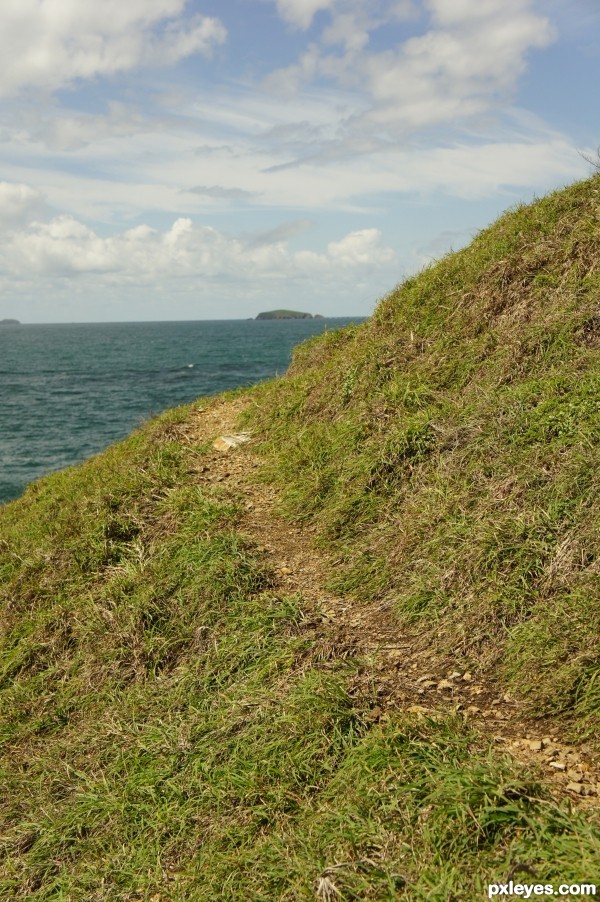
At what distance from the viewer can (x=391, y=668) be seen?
6.05 m

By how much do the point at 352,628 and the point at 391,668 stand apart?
2.54 feet

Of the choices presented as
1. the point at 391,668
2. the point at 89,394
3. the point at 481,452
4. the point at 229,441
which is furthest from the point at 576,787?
the point at 89,394

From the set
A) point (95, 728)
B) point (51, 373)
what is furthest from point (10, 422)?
point (95, 728)

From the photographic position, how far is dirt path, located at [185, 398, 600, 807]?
467 cm

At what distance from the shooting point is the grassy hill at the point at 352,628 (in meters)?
4.37

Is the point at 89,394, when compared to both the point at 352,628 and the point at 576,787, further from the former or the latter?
the point at 576,787

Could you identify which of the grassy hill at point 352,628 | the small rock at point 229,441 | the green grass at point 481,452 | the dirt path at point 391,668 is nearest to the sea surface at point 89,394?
the small rock at point 229,441

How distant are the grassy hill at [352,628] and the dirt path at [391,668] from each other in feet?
0.11

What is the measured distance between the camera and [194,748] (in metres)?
5.62

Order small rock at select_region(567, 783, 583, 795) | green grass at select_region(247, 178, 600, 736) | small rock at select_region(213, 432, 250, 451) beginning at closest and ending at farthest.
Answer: small rock at select_region(567, 783, 583, 795) → green grass at select_region(247, 178, 600, 736) → small rock at select_region(213, 432, 250, 451)

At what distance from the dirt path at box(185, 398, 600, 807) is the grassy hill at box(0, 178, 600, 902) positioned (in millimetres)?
35

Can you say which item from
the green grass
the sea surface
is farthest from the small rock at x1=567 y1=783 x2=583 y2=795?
the sea surface

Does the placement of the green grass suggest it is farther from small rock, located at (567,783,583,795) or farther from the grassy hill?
small rock, located at (567,783,583,795)

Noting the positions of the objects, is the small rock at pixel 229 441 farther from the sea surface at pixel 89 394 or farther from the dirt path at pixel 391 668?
the sea surface at pixel 89 394
